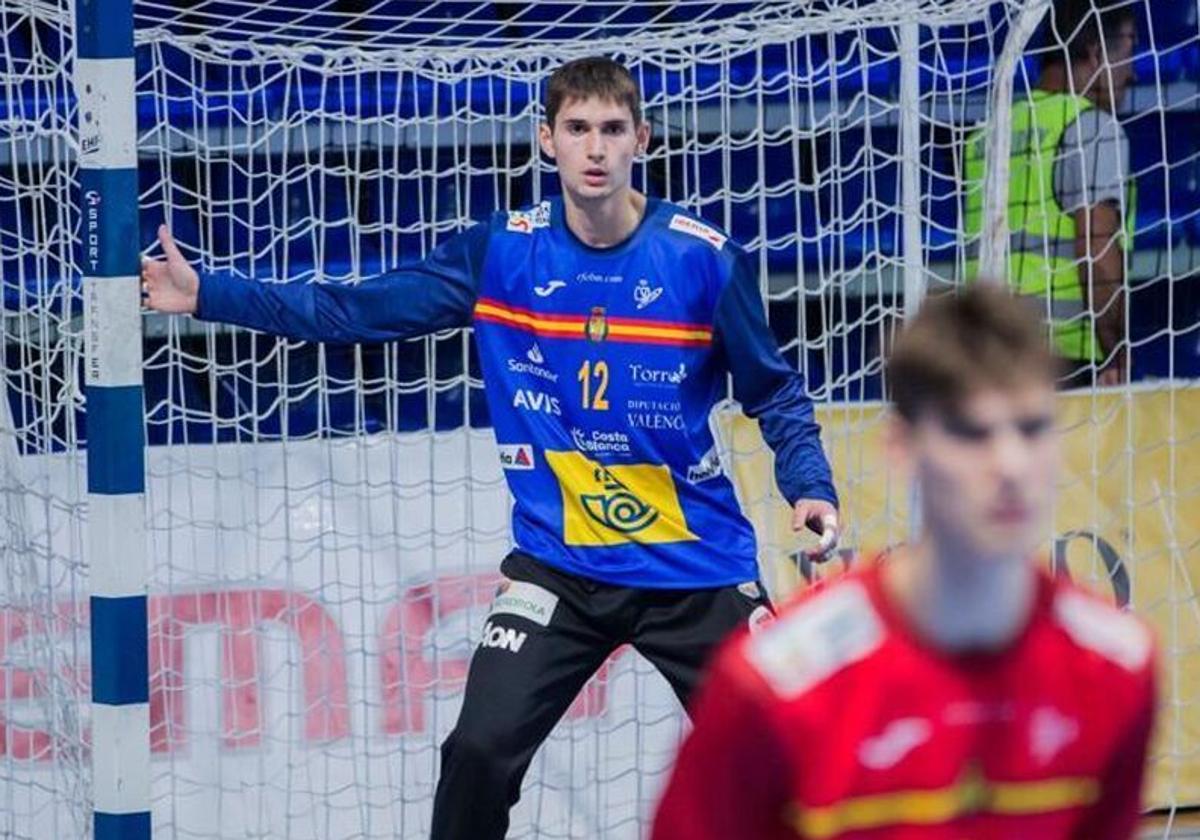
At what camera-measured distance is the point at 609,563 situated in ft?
16.5

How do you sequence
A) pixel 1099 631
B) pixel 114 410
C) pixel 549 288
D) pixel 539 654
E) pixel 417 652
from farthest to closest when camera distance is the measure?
pixel 417 652 < pixel 549 288 < pixel 539 654 < pixel 114 410 < pixel 1099 631

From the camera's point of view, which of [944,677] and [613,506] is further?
[613,506]

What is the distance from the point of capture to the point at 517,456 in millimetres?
5062

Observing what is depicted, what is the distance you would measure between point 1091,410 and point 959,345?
14.3ft

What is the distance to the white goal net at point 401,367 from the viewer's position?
20.7 feet

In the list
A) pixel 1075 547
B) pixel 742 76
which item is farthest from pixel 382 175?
pixel 1075 547

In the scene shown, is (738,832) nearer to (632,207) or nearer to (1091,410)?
(632,207)

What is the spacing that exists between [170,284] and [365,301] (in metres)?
0.41

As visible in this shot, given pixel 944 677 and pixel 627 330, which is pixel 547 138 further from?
pixel 944 677

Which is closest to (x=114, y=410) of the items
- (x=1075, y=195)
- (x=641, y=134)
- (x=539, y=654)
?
(x=539, y=654)

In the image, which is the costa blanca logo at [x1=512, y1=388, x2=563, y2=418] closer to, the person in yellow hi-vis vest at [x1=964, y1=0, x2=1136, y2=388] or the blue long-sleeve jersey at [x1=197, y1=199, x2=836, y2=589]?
the blue long-sleeve jersey at [x1=197, y1=199, x2=836, y2=589]

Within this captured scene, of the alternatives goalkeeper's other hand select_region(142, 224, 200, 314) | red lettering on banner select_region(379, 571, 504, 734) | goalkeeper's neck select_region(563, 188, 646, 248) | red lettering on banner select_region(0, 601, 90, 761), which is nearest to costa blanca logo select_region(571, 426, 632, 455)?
goalkeeper's neck select_region(563, 188, 646, 248)

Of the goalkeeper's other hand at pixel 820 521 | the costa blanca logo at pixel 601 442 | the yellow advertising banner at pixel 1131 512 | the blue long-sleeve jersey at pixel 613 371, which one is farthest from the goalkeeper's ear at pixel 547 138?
the yellow advertising banner at pixel 1131 512

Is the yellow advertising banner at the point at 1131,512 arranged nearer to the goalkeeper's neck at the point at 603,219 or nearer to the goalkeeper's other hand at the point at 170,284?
the goalkeeper's neck at the point at 603,219
